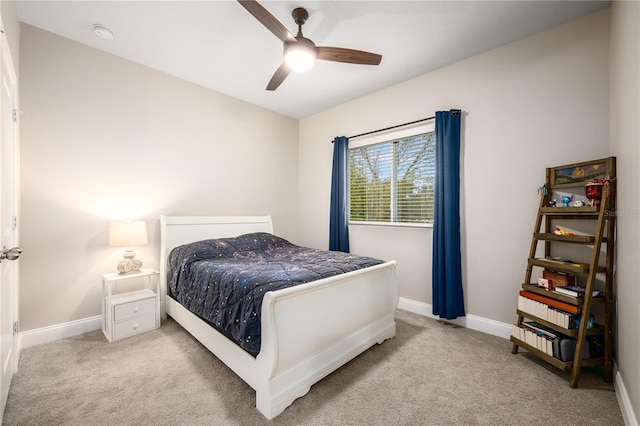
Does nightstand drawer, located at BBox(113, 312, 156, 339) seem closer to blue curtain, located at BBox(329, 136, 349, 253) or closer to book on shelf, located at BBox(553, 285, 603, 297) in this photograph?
blue curtain, located at BBox(329, 136, 349, 253)

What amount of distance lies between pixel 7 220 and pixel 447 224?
3.48 metres

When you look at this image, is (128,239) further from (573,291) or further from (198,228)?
(573,291)

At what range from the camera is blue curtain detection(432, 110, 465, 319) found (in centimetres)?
286

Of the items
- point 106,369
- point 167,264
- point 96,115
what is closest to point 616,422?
point 106,369

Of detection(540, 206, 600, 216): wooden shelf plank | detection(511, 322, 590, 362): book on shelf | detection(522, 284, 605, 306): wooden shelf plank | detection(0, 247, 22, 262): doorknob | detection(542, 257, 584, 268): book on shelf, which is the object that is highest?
detection(540, 206, 600, 216): wooden shelf plank

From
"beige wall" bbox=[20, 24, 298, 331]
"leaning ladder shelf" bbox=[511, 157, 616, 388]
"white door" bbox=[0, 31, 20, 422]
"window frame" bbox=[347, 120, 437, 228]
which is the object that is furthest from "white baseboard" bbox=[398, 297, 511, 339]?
"white door" bbox=[0, 31, 20, 422]

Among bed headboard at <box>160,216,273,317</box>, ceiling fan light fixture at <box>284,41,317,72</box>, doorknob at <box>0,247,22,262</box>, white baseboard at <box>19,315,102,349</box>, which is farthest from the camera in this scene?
bed headboard at <box>160,216,273,317</box>

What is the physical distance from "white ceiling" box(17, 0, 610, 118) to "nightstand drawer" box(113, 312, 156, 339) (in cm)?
267

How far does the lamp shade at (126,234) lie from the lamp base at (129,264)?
25 centimetres

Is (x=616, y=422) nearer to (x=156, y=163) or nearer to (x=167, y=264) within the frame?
(x=167, y=264)

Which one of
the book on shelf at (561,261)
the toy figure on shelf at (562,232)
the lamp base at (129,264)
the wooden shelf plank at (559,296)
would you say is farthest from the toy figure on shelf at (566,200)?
the lamp base at (129,264)

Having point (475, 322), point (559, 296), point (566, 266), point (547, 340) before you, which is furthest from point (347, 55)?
point (475, 322)

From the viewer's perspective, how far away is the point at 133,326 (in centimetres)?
263

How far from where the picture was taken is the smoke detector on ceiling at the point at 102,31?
8.04 feet
